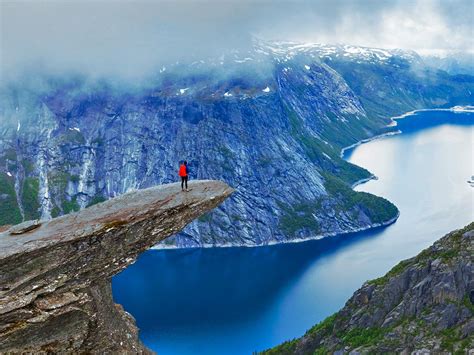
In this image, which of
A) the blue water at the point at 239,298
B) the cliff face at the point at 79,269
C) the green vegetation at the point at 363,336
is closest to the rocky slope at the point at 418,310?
the green vegetation at the point at 363,336

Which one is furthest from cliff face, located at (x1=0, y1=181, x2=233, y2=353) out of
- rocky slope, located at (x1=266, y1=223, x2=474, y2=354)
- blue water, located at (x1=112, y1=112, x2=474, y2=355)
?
blue water, located at (x1=112, y1=112, x2=474, y2=355)

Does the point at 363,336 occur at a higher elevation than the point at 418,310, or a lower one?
lower

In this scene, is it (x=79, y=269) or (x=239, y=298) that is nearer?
(x=79, y=269)

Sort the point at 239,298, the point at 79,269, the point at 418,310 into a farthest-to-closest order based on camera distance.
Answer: the point at 239,298 < the point at 418,310 < the point at 79,269

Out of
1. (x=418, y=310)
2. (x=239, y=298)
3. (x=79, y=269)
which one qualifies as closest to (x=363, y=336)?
(x=418, y=310)

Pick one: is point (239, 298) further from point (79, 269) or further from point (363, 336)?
point (79, 269)

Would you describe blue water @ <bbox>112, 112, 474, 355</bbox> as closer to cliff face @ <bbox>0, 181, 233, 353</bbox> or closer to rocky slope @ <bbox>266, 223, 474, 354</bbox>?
rocky slope @ <bbox>266, 223, 474, 354</bbox>

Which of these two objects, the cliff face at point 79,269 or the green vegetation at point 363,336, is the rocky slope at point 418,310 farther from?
the cliff face at point 79,269
